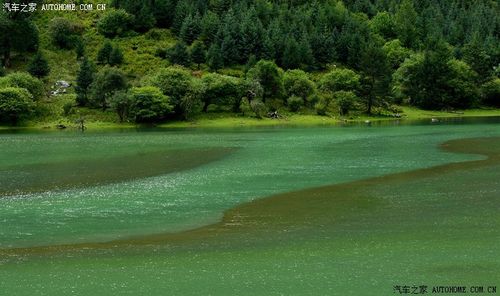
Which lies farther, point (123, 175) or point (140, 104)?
point (140, 104)

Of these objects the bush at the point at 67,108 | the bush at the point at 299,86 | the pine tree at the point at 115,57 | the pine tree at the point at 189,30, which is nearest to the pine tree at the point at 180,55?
the pine tree at the point at 115,57

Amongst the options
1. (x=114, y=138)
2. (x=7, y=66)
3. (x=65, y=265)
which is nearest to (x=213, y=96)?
(x=114, y=138)

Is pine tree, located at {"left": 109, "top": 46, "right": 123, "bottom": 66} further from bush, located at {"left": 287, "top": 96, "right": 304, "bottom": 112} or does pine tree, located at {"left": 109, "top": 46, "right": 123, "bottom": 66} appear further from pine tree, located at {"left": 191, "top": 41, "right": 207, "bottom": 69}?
bush, located at {"left": 287, "top": 96, "right": 304, "bottom": 112}

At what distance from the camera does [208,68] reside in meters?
170

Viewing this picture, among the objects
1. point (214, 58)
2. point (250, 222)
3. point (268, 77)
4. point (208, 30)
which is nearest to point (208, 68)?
point (214, 58)

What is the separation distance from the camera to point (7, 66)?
161000mm

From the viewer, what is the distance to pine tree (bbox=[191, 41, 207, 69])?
17188 centimetres

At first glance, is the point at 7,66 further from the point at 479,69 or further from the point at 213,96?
the point at 479,69

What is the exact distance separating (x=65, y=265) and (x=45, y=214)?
1273 cm

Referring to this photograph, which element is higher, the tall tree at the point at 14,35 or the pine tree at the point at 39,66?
the tall tree at the point at 14,35

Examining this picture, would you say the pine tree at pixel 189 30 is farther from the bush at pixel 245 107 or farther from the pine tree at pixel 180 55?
the bush at pixel 245 107

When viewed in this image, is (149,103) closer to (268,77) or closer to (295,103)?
(268,77)

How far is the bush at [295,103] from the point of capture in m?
147

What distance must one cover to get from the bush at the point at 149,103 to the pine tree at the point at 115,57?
110 feet
